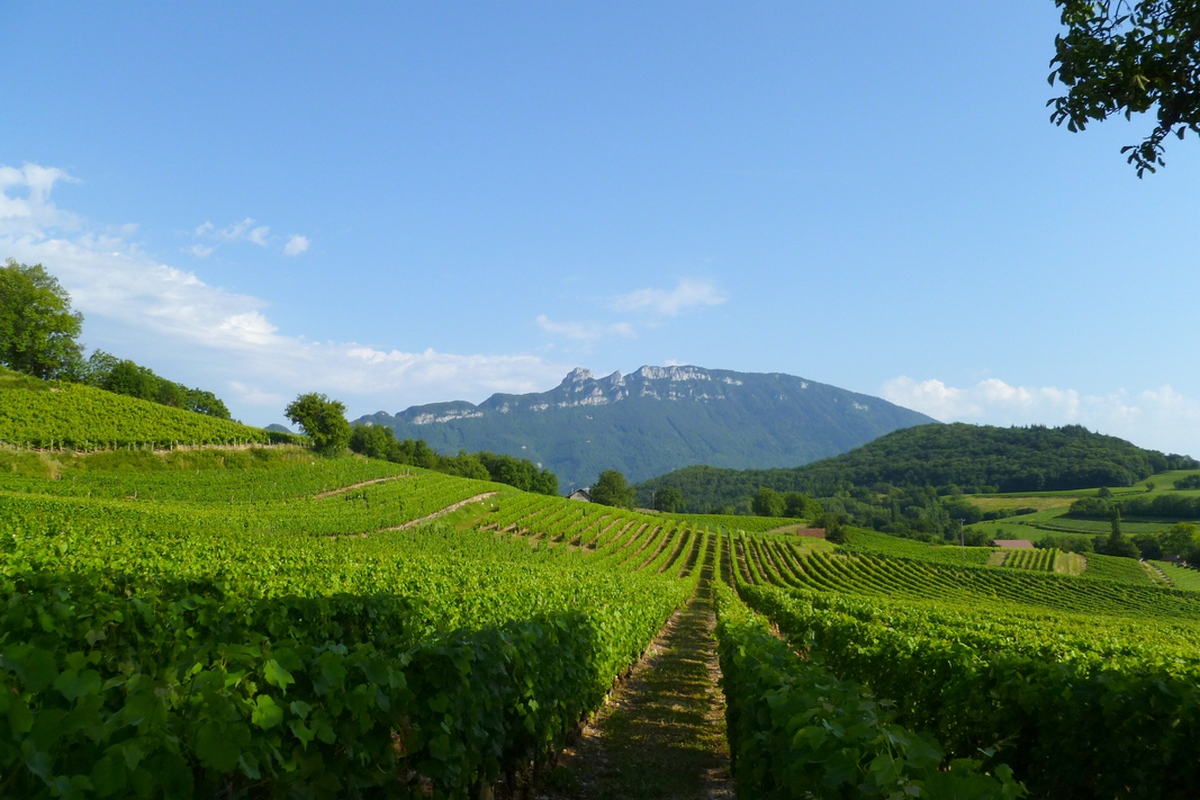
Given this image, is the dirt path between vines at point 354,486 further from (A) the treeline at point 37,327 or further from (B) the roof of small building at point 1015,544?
(B) the roof of small building at point 1015,544

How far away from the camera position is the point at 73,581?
7.22m

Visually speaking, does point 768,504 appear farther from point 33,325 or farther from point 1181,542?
point 33,325

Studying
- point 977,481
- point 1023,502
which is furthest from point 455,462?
point 977,481

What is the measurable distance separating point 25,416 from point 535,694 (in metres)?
59.4

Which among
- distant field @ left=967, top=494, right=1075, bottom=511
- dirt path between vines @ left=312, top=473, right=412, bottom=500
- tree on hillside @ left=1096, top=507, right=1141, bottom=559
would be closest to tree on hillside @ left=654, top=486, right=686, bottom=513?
distant field @ left=967, top=494, right=1075, bottom=511

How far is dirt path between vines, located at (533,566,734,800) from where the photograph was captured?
288 inches

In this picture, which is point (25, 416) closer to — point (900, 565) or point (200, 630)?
point (200, 630)

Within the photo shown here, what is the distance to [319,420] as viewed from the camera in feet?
229

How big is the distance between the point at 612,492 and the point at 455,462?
30.4 metres

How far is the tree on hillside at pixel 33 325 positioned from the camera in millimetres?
63438

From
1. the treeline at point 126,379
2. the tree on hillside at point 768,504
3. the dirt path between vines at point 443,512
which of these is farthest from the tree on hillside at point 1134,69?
the tree on hillside at point 768,504

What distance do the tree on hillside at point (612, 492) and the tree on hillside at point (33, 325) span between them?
8146 cm

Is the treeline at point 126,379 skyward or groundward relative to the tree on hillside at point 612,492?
skyward

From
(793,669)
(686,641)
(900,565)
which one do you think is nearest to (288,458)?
(686,641)
